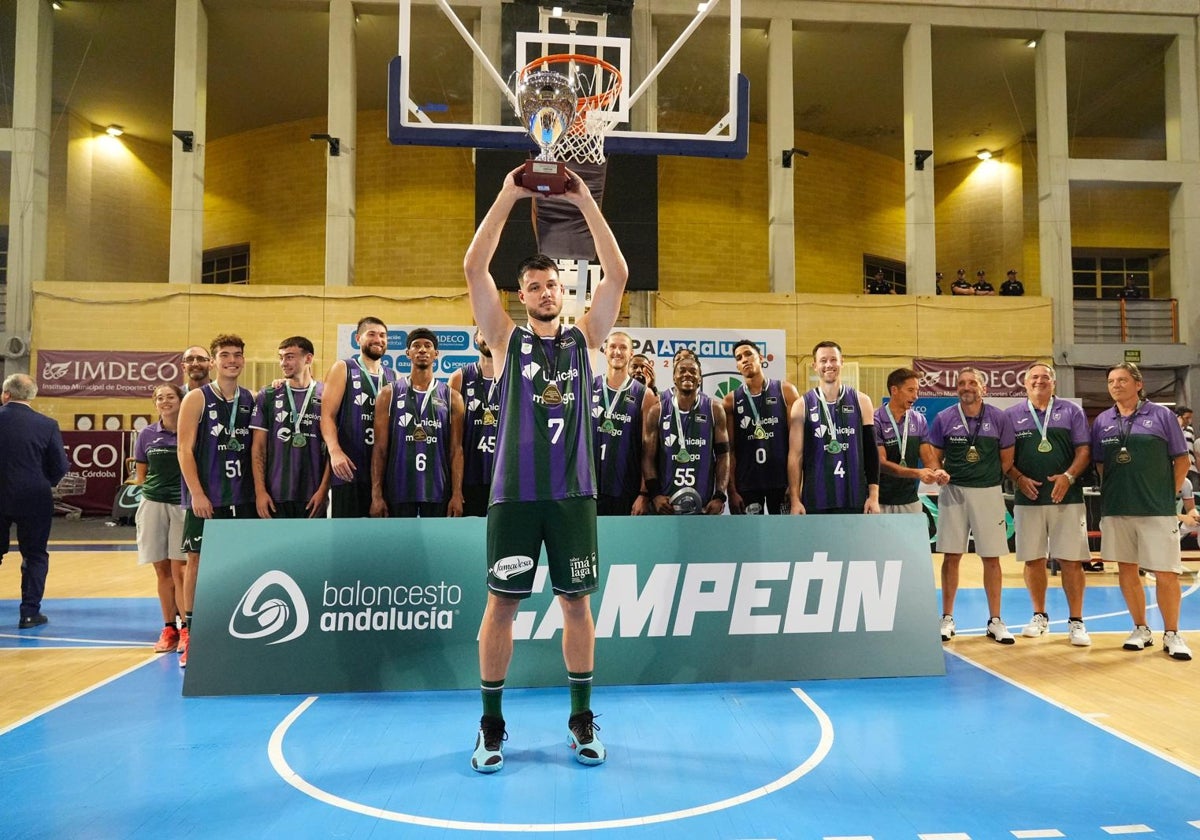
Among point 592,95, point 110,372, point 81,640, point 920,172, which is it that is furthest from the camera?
point 920,172

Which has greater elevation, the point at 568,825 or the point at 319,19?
the point at 319,19

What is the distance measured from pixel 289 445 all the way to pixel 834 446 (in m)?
3.74

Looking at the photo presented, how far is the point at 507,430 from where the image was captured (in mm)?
3441

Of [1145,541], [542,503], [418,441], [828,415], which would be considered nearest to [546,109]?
[542,503]

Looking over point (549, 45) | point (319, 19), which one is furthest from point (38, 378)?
point (549, 45)

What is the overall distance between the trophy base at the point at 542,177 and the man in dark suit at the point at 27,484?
550cm

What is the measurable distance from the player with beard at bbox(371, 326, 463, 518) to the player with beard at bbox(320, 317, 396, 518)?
14 centimetres

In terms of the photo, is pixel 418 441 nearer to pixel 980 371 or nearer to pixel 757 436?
pixel 757 436

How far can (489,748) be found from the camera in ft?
11.0

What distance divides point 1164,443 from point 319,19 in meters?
17.0

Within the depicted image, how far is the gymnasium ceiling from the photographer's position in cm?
1648

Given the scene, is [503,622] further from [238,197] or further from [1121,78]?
[1121,78]

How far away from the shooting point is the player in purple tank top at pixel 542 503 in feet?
11.1

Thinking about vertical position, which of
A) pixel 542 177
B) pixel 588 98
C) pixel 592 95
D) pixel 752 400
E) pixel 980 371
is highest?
pixel 592 95
